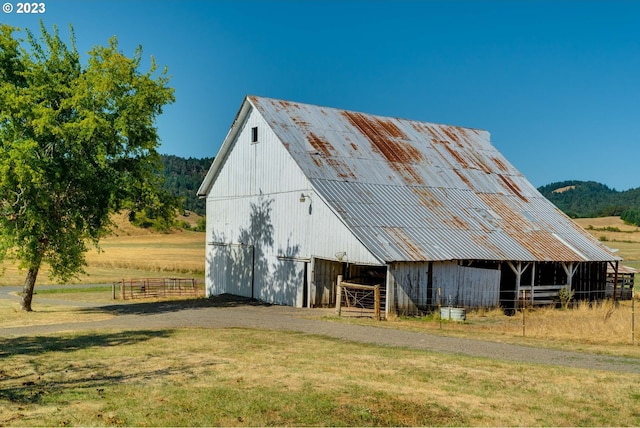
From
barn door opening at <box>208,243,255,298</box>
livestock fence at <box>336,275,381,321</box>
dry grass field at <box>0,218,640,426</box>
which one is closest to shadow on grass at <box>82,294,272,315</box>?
barn door opening at <box>208,243,255,298</box>

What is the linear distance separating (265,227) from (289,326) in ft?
35.7

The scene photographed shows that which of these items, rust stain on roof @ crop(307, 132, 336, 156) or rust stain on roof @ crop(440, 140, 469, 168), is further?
rust stain on roof @ crop(440, 140, 469, 168)

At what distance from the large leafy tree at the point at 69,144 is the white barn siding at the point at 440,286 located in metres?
11.7

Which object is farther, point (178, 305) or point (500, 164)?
point (500, 164)

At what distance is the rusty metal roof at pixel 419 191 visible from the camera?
29984mm

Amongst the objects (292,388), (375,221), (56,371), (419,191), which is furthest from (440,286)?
(56,371)

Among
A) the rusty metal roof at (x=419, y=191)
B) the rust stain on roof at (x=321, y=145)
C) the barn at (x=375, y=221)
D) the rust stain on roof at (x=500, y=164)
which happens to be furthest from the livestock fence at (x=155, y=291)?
the rust stain on roof at (x=500, y=164)

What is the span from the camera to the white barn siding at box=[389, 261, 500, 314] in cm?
2784

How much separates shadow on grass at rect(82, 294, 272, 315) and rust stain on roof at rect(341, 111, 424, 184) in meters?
10.0

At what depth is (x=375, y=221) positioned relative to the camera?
29.8 meters

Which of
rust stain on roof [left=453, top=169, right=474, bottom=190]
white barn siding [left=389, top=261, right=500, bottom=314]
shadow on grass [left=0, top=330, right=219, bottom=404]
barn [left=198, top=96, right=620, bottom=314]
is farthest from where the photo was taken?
rust stain on roof [left=453, top=169, right=474, bottom=190]

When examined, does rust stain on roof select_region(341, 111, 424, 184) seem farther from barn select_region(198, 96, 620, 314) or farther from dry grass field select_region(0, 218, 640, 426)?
dry grass field select_region(0, 218, 640, 426)

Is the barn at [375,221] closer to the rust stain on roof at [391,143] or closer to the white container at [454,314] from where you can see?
the rust stain on roof at [391,143]

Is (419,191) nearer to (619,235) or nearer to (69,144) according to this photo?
(69,144)
